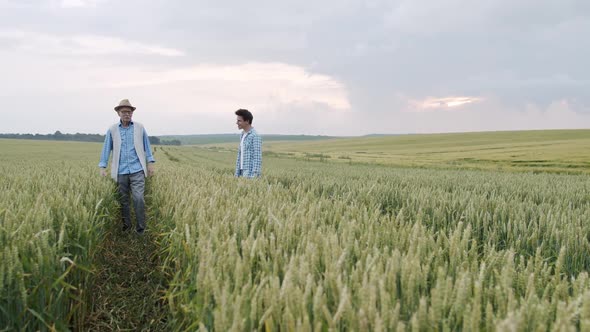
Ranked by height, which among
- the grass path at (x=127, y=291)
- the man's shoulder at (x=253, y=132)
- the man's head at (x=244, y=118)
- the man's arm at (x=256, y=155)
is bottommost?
the grass path at (x=127, y=291)

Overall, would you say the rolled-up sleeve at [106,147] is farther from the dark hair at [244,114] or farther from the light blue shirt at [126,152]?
the dark hair at [244,114]

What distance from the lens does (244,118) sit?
660 centimetres

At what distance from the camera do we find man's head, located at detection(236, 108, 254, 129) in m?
6.58

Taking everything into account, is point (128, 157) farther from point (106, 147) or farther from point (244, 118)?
point (244, 118)

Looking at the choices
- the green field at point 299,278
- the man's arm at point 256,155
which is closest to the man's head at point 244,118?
the man's arm at point 256,155

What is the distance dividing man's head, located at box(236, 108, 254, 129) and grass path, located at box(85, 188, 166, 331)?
235 cm

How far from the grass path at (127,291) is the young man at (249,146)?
1996mm

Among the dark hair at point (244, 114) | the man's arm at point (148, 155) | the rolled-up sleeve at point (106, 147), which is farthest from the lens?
the man's arm at point (148, 155)

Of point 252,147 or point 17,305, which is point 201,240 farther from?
A: point 252,147

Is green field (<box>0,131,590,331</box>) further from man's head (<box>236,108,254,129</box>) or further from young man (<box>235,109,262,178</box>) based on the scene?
man's head (<box>236,108,254,129</box>)

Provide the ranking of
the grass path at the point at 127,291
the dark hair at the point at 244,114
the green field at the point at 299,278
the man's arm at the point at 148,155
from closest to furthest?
the green field at the point at 299,278, the grass path at the point at 127,291, the dark hair at the point at 244,114, the man's arm at the point at 148,155

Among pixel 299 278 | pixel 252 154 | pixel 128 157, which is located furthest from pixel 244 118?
pixel 299 278

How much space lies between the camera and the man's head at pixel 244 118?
21.6 ft

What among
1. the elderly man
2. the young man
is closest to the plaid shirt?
the young man
